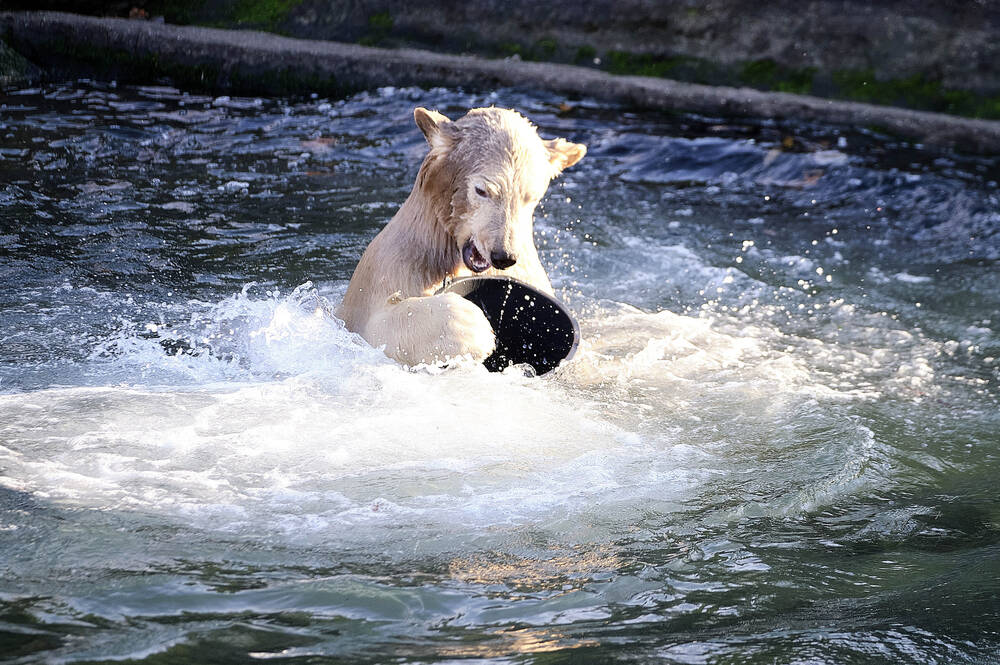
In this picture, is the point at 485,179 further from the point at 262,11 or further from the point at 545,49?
the point at 262,11

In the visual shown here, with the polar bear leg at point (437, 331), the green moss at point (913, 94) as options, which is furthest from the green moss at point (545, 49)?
the polar bear leg at point (437, 331)

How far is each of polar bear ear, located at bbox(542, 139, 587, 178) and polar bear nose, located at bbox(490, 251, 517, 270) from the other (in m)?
0.72

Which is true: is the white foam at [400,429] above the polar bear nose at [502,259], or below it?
below

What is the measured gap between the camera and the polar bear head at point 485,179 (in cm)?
436

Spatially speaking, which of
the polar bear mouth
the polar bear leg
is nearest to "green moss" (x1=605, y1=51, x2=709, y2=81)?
the polar bear mouth

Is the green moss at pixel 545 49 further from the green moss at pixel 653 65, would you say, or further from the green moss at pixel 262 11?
the green moss at pixel 262 11

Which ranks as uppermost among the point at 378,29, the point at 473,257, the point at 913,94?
the point at 378,29

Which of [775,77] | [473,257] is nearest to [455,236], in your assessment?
[473,257]

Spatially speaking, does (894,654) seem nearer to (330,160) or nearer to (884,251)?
(884,251)

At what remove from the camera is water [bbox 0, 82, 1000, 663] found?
2639 millimetres

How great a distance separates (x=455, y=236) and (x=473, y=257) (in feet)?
0.55

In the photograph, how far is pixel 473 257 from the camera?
15.0ft

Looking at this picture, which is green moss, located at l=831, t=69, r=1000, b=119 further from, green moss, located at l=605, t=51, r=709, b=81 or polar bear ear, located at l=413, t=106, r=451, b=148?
polar bear ear, located at l=413, t=106, r=451, b=148

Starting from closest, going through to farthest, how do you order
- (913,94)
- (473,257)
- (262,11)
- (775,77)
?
(473,257)
(913,94)
(775,77)
(262,11)
